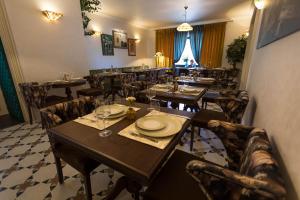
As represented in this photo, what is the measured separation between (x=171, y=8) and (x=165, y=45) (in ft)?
9.01

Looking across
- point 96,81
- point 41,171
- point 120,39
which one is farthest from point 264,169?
point 120,39

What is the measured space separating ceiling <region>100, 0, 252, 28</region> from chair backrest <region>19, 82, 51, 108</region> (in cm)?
288

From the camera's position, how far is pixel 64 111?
146cm

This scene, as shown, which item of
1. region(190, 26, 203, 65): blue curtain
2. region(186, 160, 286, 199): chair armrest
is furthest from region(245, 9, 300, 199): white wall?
region(190, 26, 203, 65): blue curtain

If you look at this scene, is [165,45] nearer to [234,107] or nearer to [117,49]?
[117,49]

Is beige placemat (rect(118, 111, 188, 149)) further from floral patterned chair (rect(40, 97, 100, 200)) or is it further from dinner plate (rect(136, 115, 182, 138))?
floral patterned chair (rect(40, 97, 100, 200))

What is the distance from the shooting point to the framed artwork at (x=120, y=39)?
5668 millimetres

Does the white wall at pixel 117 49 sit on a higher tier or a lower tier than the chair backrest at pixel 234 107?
higher

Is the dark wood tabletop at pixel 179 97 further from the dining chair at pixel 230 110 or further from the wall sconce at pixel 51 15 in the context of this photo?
the wall sconce at pixel 51 15

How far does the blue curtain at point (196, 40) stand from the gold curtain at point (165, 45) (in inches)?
37.7

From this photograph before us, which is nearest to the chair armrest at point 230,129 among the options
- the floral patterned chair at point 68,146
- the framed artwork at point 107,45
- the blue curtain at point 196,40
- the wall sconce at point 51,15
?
the floral patterned chair at point 68,146

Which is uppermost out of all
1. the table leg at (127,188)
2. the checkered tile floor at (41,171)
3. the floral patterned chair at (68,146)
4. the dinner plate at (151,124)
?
the dinner plate at (151,124)

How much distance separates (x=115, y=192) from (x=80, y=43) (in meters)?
3.53

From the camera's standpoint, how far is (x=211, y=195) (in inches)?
27.1
